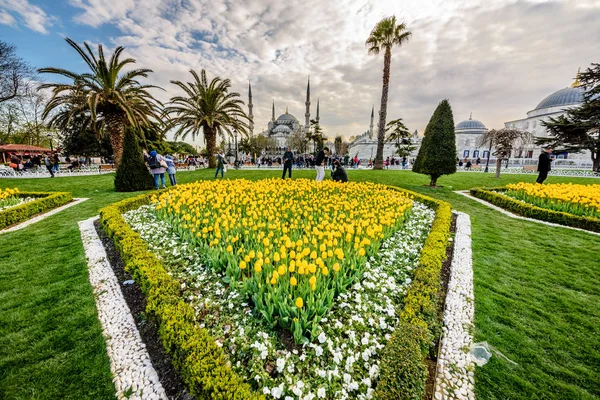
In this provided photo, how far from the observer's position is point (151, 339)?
274cm

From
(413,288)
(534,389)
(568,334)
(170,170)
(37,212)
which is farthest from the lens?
(170,170)

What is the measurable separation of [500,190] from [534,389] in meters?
12.2

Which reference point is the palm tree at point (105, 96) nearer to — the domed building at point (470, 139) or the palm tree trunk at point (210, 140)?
the palm tree trunk at point (210, 140)

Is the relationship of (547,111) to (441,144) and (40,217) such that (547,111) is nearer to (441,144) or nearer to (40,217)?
(441,144)

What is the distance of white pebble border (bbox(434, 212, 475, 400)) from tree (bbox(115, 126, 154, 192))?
11.7 meters

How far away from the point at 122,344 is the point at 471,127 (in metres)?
86.4

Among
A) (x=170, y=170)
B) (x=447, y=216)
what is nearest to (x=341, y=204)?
(x=447, y=216)

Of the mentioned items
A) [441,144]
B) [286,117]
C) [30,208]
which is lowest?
[30,208]

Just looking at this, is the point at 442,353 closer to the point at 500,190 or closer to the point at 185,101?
the point at 500,190

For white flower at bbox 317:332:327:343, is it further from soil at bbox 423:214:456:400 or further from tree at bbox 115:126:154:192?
tree at bbox 115:126:154:192

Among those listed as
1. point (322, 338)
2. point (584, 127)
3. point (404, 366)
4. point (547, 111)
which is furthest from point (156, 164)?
point (547, 111)

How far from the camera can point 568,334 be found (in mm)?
2844

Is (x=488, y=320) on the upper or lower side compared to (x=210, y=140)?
lower

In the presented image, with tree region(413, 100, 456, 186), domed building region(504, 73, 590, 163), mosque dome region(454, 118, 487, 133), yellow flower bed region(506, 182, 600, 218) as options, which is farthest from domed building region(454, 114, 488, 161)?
yellow flower bed region(506, 182, 600, 218)
